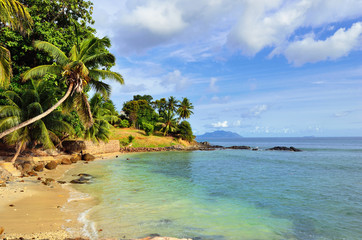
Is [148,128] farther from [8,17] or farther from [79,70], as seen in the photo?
[8,17]

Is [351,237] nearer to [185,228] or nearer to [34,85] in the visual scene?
[185,228]

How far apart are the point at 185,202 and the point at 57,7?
2207 centimetres

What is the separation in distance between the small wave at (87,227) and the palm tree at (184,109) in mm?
56807

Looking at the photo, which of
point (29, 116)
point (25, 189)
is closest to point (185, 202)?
point (25, 189)

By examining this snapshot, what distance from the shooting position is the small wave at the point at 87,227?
22.0 feet

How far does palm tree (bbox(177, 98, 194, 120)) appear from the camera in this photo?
6511 cm

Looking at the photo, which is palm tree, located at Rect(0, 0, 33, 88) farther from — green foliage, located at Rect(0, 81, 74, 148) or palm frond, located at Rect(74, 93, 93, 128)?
green foliage, located at Rect(0, 81, 74, 148)

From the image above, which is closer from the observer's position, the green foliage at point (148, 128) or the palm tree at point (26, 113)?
the palm tree at point (26, 113)

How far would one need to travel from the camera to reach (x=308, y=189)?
1470cm

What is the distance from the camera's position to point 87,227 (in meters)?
7.29

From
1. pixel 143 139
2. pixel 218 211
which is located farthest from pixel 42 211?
pixel 143 139

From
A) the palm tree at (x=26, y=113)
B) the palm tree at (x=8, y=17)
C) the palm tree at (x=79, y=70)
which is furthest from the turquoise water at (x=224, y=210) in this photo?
the palm tree at (x=8, y=17)

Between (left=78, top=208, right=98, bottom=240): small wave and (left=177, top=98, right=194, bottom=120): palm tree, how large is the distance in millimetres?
56807

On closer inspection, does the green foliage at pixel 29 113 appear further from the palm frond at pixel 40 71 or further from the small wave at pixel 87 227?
the small wave at pixel 87 227
